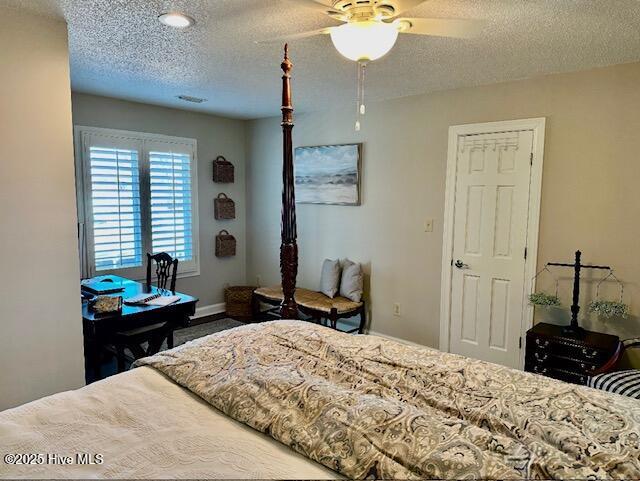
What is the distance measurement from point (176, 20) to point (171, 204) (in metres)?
2.85

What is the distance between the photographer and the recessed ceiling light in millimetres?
2193

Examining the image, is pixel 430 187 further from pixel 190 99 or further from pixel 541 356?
pixel 190 99

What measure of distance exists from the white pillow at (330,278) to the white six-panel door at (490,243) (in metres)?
1.17

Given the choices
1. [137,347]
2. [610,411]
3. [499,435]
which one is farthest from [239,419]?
[137,347]

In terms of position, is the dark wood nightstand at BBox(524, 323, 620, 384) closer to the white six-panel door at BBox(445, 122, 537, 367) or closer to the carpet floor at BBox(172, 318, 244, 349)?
the white six-panel door at BBox(445, 122, 537, 367)

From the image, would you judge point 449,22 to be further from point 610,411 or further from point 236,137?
point 236,137

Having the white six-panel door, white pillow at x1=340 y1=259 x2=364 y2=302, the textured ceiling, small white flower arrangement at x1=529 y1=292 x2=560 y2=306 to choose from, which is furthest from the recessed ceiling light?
small white flower arrangement at x1=529 y1=292 x2=560 y2=306

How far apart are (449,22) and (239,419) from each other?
2.14 m

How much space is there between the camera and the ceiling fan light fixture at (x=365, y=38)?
191 centimetres

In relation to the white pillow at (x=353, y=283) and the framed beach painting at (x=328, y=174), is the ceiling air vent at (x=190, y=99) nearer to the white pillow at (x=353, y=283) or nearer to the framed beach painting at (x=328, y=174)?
the framed beach painting at (x=328, y=174)

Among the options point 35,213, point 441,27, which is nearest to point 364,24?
point 441,27

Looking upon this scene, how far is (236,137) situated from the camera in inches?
216

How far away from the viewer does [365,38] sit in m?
1.92

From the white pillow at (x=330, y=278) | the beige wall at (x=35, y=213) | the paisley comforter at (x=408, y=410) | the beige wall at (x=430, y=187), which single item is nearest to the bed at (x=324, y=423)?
the paisley comforter at (x=408, y=410)
